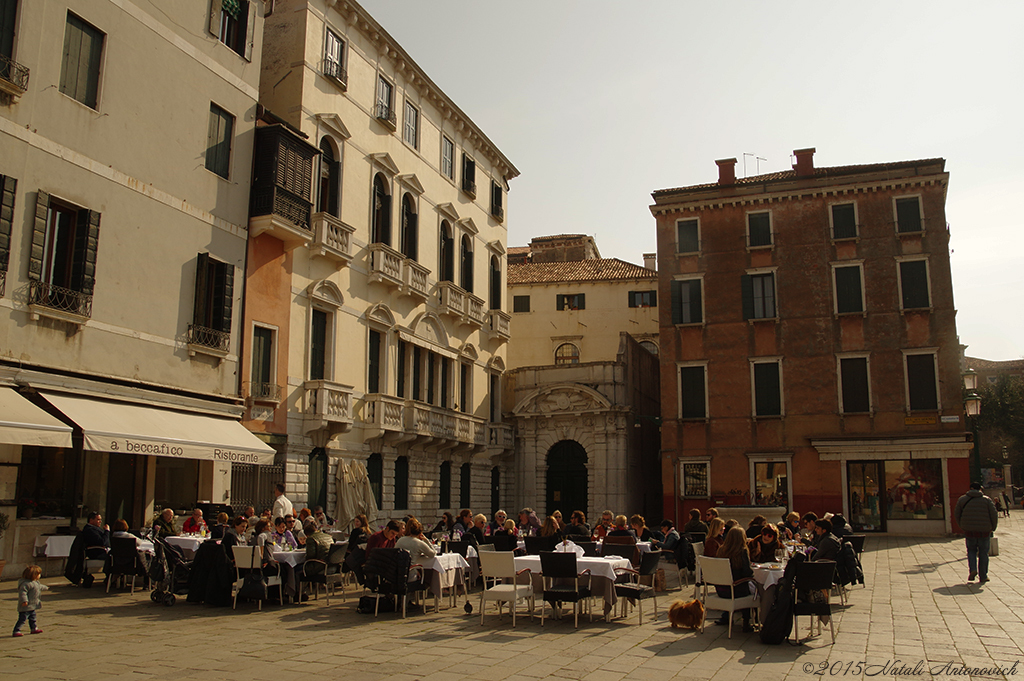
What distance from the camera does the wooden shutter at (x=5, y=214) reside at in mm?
13703

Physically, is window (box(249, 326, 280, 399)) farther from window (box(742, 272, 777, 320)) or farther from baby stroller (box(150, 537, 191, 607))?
window (box(742, 272, 777, 320))

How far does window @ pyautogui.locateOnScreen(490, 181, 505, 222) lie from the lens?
113 feet

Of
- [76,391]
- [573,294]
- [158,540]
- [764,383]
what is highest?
[573,294]

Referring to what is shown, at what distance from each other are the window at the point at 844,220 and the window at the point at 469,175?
13.3 m

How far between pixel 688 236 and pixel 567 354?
11479 millimetres

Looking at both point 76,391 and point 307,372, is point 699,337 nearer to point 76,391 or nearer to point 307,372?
point 307,372

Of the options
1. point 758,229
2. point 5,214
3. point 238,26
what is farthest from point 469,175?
point 5,214

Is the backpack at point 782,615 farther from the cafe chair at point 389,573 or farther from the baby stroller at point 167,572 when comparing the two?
the baby stroller at point 167,572

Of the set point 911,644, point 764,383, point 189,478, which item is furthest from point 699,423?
point 911,644

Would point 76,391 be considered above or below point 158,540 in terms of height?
above

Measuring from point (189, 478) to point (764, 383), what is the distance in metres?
20.7

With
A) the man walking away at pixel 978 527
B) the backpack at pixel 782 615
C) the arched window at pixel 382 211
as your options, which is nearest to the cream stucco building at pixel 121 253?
the arched window at pixel 382 211

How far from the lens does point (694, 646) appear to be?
9.55 m

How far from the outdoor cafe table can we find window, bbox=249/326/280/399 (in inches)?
390
